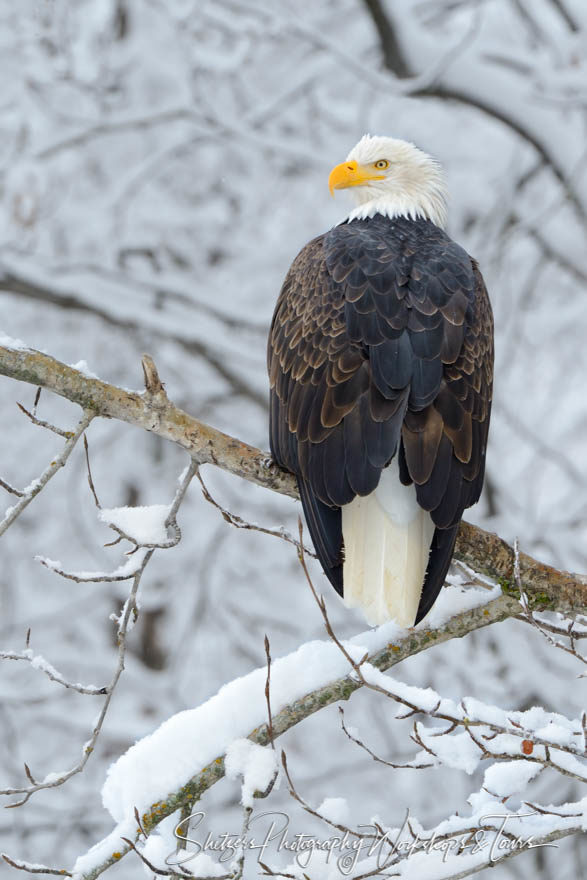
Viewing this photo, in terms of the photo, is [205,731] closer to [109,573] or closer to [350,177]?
[109,573]

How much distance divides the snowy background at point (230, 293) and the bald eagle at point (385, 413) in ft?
12.2

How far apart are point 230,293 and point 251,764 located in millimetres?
6484

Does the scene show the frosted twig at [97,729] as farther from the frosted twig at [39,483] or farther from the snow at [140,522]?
the frosted twig at [39,483]

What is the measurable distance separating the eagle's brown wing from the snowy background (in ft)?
12.2

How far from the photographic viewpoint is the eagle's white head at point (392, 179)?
4.61 metres

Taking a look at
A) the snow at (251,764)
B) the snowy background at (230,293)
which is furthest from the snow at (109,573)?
the snowy background at (230,293)

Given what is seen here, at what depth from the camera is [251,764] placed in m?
2.73

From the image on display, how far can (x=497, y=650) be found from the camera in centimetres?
772

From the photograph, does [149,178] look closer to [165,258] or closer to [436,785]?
[165,258]

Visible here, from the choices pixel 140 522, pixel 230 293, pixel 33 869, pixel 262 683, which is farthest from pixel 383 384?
pixel 230 293

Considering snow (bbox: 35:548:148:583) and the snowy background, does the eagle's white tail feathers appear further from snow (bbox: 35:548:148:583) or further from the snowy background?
the snowy background

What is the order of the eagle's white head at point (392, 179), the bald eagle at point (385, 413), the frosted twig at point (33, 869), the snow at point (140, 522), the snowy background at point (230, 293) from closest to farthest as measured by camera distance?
the frosted twig at point (33, 869) < the snow at point (140, 522) < the bald eagle at point (385, 413) < the eagle's white head at point (392, 179) < the snowy background at point (230, 293)

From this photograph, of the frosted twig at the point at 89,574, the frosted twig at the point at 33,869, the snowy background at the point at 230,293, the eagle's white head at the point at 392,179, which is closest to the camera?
the frosted twig at the point at 33,869

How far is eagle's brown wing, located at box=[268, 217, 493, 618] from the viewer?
3.12 meters
